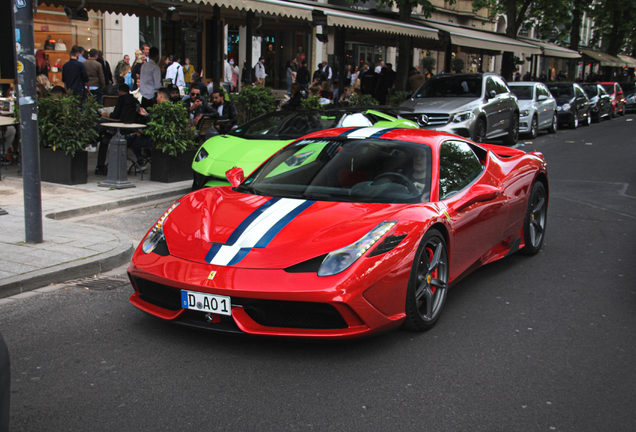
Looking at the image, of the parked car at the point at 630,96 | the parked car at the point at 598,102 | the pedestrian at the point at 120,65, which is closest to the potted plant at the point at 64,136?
the pedestrian at the point at 120,65

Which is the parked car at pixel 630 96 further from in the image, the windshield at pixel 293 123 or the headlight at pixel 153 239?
the headlight at pixel 153 239

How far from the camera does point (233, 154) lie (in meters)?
9.09

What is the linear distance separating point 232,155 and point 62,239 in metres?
3.06

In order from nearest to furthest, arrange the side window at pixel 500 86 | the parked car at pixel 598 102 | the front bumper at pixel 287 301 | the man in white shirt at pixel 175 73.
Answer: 1. the front bumper at pixel 287 301
2. the man in white shirt at pixel 175 73
3. the side window at pixel 500 86
4. the parked car at pixel 598 102

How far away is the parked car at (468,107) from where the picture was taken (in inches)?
575

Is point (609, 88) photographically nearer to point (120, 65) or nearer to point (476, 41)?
point (476, 41)

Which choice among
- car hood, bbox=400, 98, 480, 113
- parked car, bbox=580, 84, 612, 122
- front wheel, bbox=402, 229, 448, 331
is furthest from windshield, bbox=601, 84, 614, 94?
front wheel, bbox=402, 229, 448, 331

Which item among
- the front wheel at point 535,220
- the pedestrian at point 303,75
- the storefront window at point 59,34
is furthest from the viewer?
the pedestrian at point 303,75

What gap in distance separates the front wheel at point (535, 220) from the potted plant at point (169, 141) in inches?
227

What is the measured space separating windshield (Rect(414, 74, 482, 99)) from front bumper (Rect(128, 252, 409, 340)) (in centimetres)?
1259

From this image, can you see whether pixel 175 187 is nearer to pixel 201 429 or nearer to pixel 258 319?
pixel 258 319

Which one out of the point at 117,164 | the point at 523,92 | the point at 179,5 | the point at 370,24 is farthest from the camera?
the point at 523,92

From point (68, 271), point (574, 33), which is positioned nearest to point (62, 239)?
point (68, 271)

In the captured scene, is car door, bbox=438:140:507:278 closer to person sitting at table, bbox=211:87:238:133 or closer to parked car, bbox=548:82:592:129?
person sitting at table, bbox=211:87:238:133
